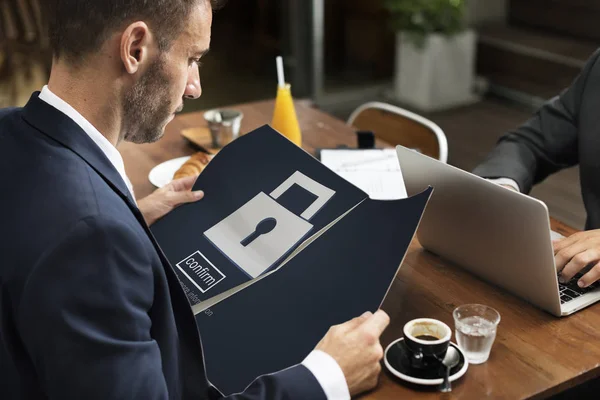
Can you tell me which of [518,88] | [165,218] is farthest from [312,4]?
[165,218]

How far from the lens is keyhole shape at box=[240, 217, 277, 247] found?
134cm

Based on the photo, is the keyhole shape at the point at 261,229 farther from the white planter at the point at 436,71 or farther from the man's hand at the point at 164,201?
the white planter at the point at 436,71

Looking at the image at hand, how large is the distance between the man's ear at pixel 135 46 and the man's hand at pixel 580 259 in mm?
816

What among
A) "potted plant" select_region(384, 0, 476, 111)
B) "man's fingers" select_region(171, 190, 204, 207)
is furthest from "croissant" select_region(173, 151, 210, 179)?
"potted plant" select_region(384, 0, 476, 111)

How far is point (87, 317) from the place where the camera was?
0.89 meters

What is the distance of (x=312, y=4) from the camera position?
4719mm

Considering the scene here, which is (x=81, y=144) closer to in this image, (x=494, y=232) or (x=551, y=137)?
(x=494, y=232)

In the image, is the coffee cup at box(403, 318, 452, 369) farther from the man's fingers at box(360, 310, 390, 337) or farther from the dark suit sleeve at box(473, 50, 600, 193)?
the dark suit sleeve at box(473, 50, 600, 193)

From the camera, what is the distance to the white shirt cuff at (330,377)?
105 centimetres

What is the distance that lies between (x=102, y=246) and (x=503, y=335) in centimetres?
68

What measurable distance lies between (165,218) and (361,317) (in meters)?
0.52

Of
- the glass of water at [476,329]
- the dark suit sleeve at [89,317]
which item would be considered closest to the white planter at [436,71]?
the glass of water at [476,329]

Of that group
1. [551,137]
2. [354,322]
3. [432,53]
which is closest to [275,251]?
[354,322]

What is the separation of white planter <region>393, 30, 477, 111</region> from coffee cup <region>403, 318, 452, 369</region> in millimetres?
3780
